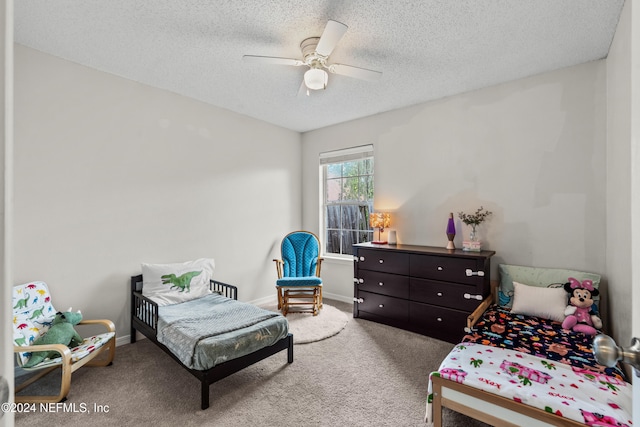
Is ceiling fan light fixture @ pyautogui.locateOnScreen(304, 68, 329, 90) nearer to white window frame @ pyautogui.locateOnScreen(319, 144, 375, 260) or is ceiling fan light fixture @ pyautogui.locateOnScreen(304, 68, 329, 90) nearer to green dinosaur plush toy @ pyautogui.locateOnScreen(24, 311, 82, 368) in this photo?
white window frame @ pyautogui.locateOnScreen(319, 144, 375, 260)

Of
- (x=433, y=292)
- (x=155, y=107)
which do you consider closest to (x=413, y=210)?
(x=433, y=292)

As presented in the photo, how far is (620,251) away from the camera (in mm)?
2166

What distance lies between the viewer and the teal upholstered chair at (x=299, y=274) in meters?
3.82

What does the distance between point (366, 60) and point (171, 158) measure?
235 cm

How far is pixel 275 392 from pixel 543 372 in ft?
5.77

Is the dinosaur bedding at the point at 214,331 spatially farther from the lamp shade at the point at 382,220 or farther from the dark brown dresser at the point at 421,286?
the lamp shade at the point at 382,220

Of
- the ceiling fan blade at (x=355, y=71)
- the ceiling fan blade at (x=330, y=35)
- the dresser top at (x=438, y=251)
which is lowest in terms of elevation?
the dresser top at (x=438, y=251)

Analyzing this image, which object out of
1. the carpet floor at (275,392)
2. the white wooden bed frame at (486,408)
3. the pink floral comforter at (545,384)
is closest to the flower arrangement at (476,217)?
the carpet floor at (275,392)

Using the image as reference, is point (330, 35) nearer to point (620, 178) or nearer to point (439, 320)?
point (620, 178)

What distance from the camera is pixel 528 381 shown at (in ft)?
5.54

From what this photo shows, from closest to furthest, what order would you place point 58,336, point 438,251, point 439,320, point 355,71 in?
point 58,336 < point 355,71 < point 439,320 < point 438,251

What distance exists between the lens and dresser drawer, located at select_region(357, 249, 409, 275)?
3.40 m

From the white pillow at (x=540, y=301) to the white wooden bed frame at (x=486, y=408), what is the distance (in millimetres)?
1388

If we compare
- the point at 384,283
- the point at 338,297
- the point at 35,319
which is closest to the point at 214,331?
the point at 35,319
